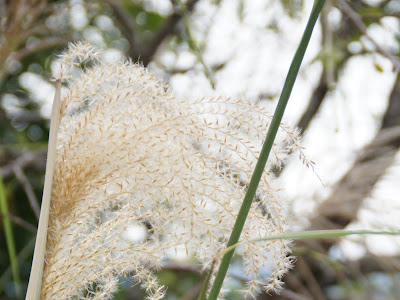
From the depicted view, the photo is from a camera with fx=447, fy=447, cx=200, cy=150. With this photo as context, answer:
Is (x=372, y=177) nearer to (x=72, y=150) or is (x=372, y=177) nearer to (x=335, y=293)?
(x=72, y=150)

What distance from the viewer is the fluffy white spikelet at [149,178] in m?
0.34

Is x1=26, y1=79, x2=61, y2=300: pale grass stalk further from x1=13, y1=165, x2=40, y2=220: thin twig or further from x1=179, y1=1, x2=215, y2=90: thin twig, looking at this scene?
x1=13, y1=165, x2=40, y2=220: thin twig

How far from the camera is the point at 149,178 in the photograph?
0.35 metres

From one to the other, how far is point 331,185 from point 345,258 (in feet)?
0.76

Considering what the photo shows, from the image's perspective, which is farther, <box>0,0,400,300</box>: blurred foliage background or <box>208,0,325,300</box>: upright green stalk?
<box>0,0,400,300</box>: blurred foliage background

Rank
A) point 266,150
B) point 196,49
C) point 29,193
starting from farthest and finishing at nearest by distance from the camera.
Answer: point 29,193
point 196,49
point 266,150

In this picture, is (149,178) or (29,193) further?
(29,193)

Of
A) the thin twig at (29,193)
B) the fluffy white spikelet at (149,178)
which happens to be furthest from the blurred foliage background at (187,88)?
the fluffy white spikelet at (149,178)

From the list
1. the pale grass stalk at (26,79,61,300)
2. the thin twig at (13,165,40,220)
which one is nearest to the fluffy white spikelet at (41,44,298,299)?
the pale grass stalk at (26,79,61,300)

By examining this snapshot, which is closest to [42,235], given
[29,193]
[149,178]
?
[149,178]

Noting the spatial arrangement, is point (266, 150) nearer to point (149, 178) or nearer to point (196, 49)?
point (149, 178)

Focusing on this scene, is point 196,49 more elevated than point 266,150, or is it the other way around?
point 196,49

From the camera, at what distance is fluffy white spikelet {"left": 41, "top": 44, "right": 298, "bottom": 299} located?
34 cm

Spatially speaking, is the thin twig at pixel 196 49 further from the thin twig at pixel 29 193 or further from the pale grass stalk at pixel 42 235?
the thin twig at pixel 29 193
